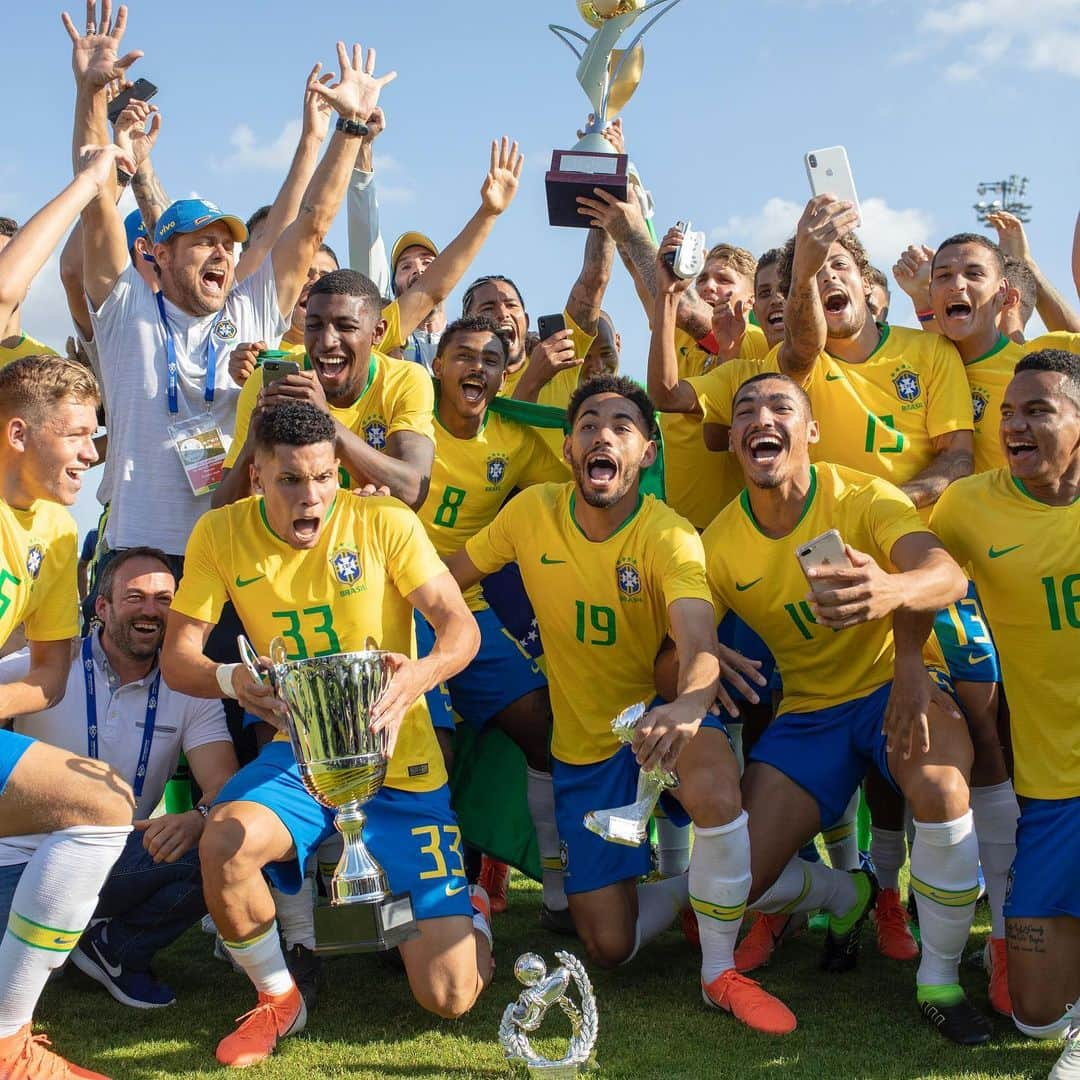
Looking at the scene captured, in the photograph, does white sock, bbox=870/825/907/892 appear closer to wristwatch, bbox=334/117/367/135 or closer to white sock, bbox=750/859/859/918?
white sock, bbox=750/859/859/918

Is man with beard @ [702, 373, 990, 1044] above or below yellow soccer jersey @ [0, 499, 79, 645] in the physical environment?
below

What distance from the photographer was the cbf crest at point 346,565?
200 inches

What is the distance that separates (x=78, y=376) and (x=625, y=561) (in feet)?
7.53

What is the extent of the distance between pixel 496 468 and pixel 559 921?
2.22 m

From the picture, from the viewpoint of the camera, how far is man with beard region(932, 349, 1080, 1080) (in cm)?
472

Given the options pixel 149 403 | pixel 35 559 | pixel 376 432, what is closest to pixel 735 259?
pixel 376 432

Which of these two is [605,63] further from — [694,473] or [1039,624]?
[1039,624]

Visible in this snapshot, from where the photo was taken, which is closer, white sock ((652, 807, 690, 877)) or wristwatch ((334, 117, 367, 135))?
white sock ((652, 807, 690, 877))

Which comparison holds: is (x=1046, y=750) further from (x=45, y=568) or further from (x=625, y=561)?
(x=45, y=568)

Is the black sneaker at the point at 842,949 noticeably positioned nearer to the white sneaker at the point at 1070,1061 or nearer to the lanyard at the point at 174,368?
the white sneaker at the point at 1070,1061

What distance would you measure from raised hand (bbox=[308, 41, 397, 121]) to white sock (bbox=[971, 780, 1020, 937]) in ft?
15.2

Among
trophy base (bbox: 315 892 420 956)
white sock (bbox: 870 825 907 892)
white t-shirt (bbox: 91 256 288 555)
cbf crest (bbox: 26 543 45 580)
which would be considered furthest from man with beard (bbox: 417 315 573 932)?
cbf crest (bbox: 26 543 45 580)

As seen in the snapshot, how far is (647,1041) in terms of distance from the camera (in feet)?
15.1

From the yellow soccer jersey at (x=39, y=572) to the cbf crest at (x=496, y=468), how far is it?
2147 mm
